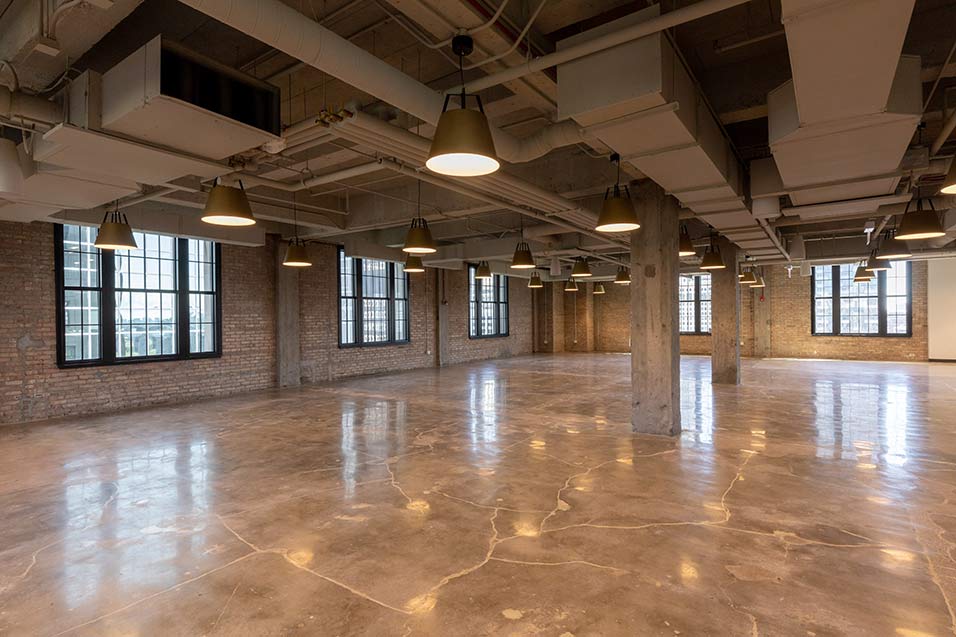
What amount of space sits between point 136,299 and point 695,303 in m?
17.3

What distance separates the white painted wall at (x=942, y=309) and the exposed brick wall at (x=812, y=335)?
234 mm

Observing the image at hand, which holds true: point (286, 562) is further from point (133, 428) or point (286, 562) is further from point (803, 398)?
point (803, 398)

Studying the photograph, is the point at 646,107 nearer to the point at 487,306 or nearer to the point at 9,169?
the point at 9,169

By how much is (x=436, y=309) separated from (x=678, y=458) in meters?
10.5

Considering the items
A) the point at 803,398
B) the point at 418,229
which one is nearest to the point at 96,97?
the point at 418,229

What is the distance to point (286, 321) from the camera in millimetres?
10727

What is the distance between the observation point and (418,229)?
5.64m

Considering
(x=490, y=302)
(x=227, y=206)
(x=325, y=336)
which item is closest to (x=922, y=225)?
(x=227, y=206)

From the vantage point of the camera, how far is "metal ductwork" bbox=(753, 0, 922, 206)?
93.0 inches

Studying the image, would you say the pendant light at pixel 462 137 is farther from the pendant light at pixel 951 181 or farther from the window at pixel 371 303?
the window at pixel 371 303

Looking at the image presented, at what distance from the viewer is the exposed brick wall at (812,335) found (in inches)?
593

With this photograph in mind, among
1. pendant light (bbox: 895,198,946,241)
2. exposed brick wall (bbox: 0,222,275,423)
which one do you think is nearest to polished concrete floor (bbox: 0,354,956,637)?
exposed brick wall (bbox: 0,222,275,423)

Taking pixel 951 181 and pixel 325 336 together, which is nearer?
pixel 951 181

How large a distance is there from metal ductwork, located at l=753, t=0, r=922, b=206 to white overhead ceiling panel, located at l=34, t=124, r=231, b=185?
4076 millimetres
